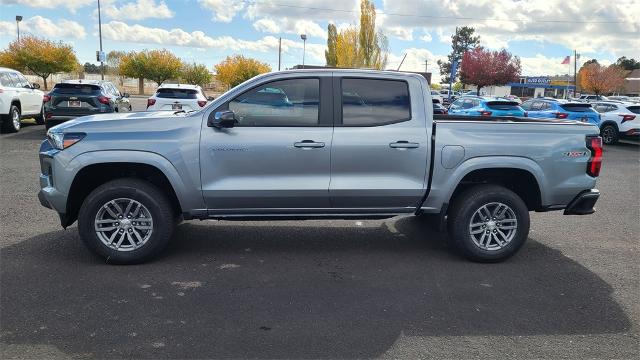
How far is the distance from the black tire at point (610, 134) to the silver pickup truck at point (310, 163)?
15.0 meters

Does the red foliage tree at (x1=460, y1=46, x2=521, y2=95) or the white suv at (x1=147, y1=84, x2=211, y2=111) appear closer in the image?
the white suv at (x1=147, y1=84, x2=211, y2=111)

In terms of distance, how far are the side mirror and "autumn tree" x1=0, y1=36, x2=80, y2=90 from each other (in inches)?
1991

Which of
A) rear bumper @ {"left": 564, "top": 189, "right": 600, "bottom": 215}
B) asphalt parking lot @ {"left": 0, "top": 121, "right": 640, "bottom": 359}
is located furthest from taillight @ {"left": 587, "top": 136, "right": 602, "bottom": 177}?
asphalt parking lot @ {"left": 0, "top": 121, "right": 640, "bottom": 359}

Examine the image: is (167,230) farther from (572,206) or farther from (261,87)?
(572,206)

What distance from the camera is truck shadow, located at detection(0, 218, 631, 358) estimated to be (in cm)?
363

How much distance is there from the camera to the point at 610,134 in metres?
18.5

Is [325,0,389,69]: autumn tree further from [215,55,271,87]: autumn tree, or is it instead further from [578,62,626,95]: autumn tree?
[578,62,626,95]: autumn tree

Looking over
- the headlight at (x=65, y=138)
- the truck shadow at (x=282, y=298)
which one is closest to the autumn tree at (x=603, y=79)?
the truck shadow at (x=282, y=298)

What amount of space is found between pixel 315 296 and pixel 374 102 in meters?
1.98

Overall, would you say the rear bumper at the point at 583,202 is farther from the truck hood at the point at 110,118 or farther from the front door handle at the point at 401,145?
the truck hood at the point at 110,118

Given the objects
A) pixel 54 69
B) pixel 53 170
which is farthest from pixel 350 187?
pixel 54 69

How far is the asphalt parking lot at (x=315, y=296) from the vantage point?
11.8 feet

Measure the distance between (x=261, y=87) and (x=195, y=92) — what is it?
11101 millimetres

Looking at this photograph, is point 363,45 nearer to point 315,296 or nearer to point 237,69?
point 237,69
